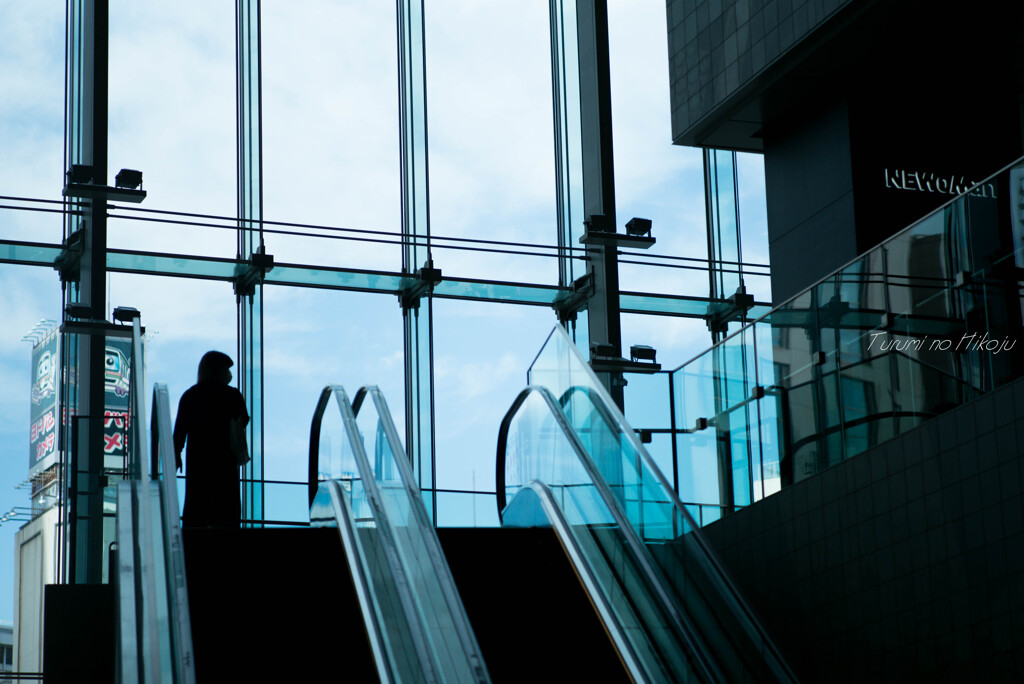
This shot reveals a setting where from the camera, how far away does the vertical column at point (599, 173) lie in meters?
14.8

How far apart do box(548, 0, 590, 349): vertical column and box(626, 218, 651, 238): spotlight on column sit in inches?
27.8

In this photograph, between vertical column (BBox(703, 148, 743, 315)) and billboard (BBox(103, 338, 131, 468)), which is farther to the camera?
vertical column (BBox(703, 148, 743, 315))

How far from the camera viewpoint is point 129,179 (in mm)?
13141

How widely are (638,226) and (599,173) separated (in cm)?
77

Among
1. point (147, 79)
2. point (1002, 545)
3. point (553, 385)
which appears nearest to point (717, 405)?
point (553, 385)

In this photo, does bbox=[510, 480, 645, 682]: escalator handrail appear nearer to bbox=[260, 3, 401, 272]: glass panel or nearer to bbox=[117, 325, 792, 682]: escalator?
bbox=[117, 325, 792, 682]: escalator

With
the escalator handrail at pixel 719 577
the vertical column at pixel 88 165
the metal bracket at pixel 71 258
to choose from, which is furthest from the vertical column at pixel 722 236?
the escalator handrail at pixel 719 577

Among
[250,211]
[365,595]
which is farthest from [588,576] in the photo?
[250,211]

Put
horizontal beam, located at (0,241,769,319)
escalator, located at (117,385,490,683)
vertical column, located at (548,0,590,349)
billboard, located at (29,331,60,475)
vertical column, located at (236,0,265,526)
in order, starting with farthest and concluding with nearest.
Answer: vertical column, located at (548,0,590,349) < vertical column, located at (236,0,265,526) < horizontal beam, located at (0,241,769,319) < billboard, located at (29,331,60,475) < escalator, located at (117,385,490,683)

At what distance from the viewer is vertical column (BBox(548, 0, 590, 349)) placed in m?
15.4

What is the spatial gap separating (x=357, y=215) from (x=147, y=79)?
7.50 feet

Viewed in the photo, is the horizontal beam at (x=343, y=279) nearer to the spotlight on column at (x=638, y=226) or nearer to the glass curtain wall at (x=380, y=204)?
the glass curtain wall at (x=380, y=204)

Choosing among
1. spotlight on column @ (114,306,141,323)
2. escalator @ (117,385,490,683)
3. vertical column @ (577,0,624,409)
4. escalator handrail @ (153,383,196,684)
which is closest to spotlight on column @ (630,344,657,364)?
vertical column @ (577,0,624,409)

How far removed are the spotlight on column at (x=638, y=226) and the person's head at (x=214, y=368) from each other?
587 cm
